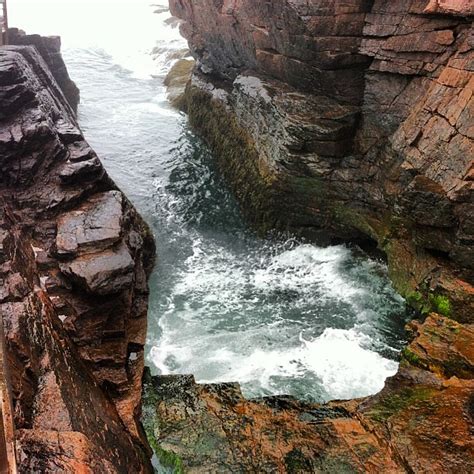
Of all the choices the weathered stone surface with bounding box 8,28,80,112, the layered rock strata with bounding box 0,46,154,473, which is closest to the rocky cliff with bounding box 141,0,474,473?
the layered rock strata with bounding box 0,46,154,473

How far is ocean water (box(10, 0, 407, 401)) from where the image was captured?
14617 mm

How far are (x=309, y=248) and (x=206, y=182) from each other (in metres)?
7.89

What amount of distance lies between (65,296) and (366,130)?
44.1 feet

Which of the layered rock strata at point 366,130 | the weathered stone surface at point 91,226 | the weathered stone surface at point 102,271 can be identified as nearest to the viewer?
the weathered stone surface at point 102,271

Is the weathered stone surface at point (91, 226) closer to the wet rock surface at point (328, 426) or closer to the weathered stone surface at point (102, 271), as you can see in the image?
the weathered stone surface at point (102, 271)

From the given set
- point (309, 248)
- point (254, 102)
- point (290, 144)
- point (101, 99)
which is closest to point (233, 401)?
point (309, 248)

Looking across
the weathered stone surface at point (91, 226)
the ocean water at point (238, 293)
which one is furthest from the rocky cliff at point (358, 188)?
the weathered stone surface at point (91, 226)

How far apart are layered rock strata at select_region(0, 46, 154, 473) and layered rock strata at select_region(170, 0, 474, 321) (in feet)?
23.4

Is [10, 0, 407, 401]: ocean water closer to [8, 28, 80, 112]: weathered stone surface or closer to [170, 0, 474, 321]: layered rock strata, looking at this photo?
[170, 0, 474, 321]: layered rock strata

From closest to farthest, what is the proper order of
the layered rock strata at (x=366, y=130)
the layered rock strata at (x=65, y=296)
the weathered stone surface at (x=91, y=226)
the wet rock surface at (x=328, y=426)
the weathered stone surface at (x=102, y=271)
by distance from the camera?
the layered rock strata at (x=65, y=296), the wet rock surface at (x=328, y=426), the weathered stone surface at (x=102, y=271), the weathered stone surface at (x=91, y=226), the layered rock strata at (x=366, y=130)

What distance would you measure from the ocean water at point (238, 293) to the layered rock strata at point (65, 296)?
1.99 metres

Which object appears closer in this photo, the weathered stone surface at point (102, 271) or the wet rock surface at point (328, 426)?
the wet rock surface at point (328, 426)

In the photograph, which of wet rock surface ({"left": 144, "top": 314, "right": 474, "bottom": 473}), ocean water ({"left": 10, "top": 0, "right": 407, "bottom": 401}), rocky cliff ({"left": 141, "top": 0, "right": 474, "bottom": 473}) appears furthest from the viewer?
ocean water ({"left": 10, "top": 0, "right": 407, "bottom": 401})

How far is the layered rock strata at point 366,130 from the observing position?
50.8 feet
